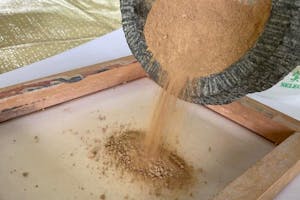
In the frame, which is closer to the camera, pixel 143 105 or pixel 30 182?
pixel 30 182

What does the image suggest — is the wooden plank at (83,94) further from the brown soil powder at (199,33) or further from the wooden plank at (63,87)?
the brown soil powder at (199,33)

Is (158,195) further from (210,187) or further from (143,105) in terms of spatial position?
(143,105)

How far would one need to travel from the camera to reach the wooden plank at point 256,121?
2.94 feet

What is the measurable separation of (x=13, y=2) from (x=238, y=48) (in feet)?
3.44

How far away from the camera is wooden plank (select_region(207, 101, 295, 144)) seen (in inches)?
35.3

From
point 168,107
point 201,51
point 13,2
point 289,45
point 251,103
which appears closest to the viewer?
point 289,45

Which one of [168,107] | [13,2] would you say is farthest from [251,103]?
[13,2]

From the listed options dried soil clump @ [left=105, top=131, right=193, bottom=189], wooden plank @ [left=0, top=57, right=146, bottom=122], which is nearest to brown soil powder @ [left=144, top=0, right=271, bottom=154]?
dried soil clump @ [left=105, top=131, right=193, bottom=189]

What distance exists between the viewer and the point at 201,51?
2.39ft

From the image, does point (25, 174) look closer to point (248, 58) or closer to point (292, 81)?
point (248, 58)

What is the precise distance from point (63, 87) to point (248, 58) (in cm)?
45

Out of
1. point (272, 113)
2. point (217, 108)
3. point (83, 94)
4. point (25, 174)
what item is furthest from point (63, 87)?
point (272, 113)

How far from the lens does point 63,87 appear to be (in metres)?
0.94

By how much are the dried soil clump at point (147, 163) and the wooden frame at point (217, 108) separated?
157mm
